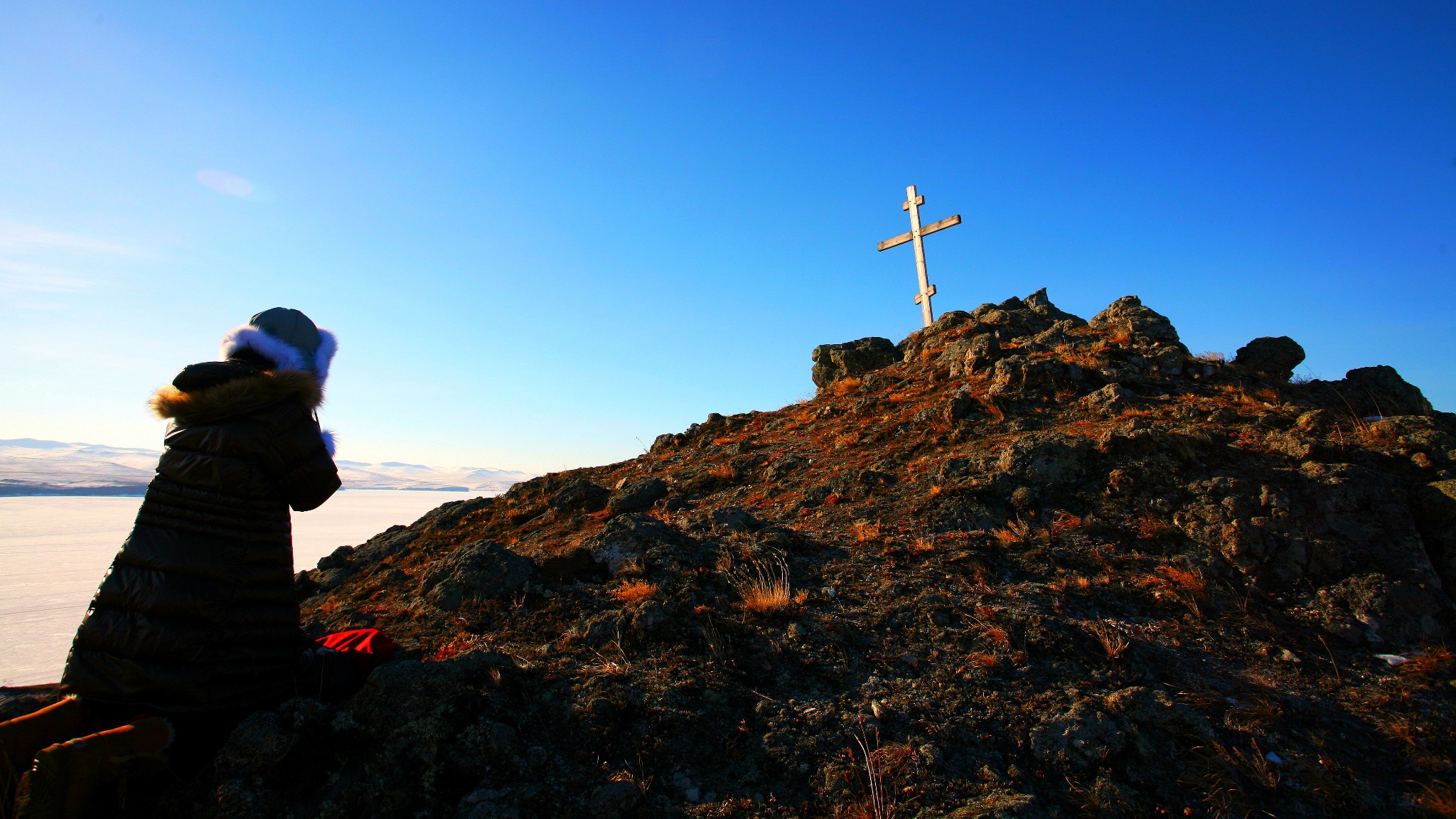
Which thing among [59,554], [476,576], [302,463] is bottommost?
[476,576]

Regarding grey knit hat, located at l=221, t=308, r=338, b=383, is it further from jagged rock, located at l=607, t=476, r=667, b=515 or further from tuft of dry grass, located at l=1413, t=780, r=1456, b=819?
tuft of dry grass, located at l=1413, t=780, r=1456, b=819

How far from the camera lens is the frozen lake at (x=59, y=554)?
665 cm

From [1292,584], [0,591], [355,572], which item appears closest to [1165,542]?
[1292,584]

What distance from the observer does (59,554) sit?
40.7ft

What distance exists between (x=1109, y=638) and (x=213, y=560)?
4.84m

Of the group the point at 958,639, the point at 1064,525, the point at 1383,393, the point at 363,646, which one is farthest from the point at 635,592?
the point at 1383,393

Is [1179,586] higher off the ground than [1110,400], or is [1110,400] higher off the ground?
[1110,400]

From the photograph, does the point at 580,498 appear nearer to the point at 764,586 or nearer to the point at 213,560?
the point at 764,586

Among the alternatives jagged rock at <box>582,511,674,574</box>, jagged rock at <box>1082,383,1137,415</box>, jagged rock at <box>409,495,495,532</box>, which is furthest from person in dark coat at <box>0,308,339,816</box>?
jagged rock at <box>1082,383,1137,415</box>

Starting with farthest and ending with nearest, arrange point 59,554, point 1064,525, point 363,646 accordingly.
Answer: point 59,554
point 1064,525
point 363,646

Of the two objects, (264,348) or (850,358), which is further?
(850,358)

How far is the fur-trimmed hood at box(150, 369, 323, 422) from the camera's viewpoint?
295 centimetres

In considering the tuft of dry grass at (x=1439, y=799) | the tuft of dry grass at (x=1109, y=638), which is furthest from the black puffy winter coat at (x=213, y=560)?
the tuft of dry grass at (x=1439, y=799)

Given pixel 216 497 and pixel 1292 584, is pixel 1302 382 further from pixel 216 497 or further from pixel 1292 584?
pixel 216 497
